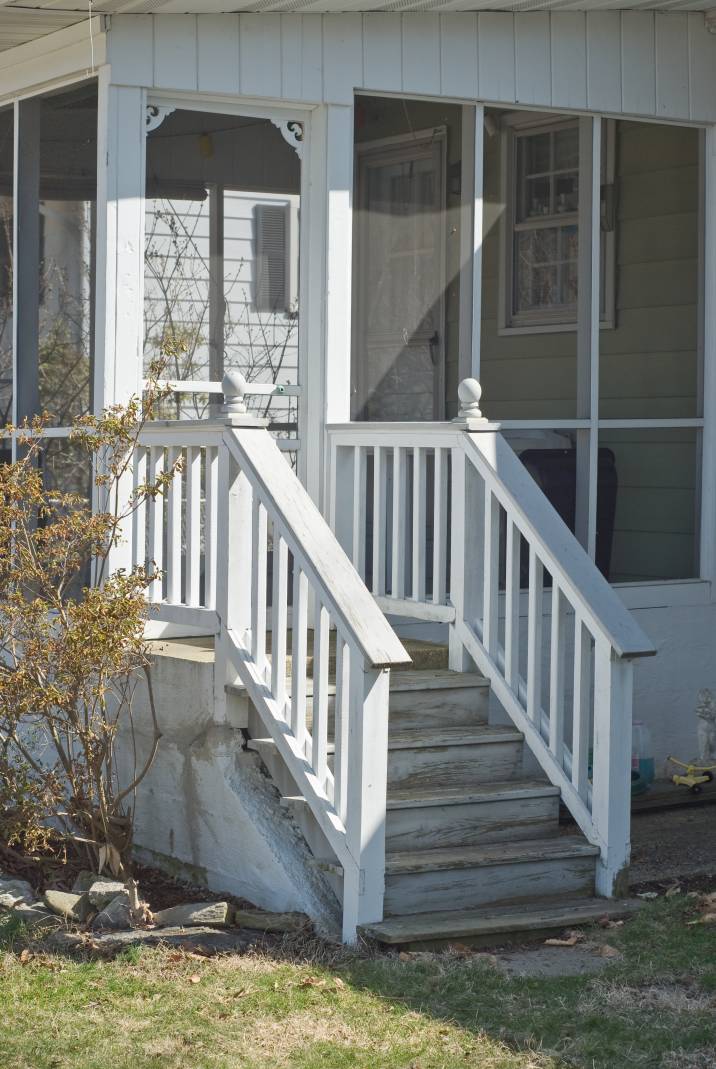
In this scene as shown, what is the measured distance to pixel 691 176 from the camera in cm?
755

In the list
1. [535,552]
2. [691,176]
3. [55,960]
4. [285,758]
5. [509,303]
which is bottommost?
[55,960]

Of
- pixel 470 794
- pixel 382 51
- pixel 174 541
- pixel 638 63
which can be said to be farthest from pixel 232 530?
pixel 638 63

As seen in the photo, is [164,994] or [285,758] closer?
[164,994]

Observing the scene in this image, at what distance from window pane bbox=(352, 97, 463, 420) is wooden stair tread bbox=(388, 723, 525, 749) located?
1.65 metres

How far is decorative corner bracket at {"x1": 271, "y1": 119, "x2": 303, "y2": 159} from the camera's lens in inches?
259

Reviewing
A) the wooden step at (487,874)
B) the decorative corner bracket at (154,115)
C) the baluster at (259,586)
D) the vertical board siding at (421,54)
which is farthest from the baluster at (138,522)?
the vertical board siding at (421,54)

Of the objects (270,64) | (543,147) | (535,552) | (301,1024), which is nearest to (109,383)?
(270,64)

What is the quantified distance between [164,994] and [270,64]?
3.85 m

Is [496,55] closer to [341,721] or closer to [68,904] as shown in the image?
[341,721]

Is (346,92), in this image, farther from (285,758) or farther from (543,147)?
(285,758)

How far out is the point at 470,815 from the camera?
17.8 feet

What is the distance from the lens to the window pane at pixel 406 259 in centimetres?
677

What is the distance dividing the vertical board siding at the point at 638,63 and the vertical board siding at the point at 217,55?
1989mm

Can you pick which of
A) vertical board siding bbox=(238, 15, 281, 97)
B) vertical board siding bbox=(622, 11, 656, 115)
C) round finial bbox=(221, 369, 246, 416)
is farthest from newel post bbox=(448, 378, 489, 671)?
vertical board siding bbox=(622, 11, 656, 115)
